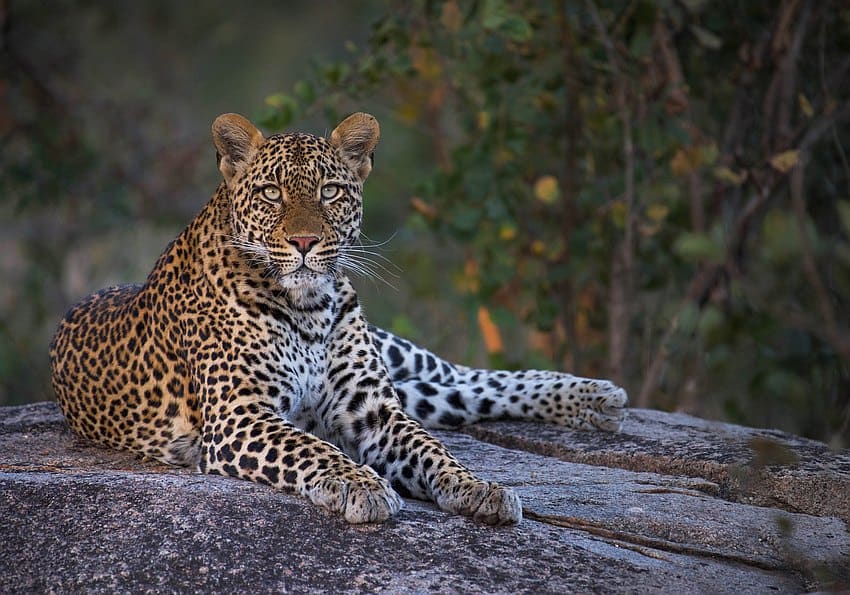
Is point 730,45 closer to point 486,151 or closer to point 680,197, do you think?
point 680,197

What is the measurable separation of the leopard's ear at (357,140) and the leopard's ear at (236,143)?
449mm

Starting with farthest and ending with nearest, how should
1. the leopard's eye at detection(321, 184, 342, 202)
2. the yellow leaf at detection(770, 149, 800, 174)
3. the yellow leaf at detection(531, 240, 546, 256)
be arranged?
the yellow leaf at detection(531, 240, 546, 256) < the yellow leaf at detection(770, 149, 800, 174) < the leopard's eye at detection(321, 184, 342, 202)

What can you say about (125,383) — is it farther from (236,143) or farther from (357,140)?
(357,140)

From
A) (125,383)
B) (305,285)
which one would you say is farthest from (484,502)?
(125,383)

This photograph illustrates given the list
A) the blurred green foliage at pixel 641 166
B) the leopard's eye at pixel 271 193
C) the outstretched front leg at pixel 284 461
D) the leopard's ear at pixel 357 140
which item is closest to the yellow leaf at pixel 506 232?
the blurred green foliage at pixel 641 166

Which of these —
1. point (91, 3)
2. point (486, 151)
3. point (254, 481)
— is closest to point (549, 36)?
point (486, 151)

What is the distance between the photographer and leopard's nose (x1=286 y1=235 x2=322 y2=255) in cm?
645

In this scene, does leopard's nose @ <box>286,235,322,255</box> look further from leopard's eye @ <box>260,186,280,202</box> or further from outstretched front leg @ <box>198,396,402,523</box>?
outstretched front leg @ <box>198,396,402,523</box>

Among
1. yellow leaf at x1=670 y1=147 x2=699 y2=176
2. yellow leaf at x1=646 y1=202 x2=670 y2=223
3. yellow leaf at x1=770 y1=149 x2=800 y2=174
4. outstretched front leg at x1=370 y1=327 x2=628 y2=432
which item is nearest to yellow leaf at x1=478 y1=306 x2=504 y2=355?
yellow leaf at x1=646 y1=202 x2=670 y2=223

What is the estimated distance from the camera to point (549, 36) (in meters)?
11.9

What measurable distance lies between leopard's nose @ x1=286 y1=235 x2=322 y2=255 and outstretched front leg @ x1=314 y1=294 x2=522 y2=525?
0.71 metres

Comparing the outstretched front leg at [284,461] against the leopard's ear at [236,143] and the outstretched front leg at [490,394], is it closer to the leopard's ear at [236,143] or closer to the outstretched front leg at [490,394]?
the leopard's ear at [236,143]

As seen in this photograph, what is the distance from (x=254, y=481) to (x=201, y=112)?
17537mm

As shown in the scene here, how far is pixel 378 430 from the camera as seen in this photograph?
22.1 ft
